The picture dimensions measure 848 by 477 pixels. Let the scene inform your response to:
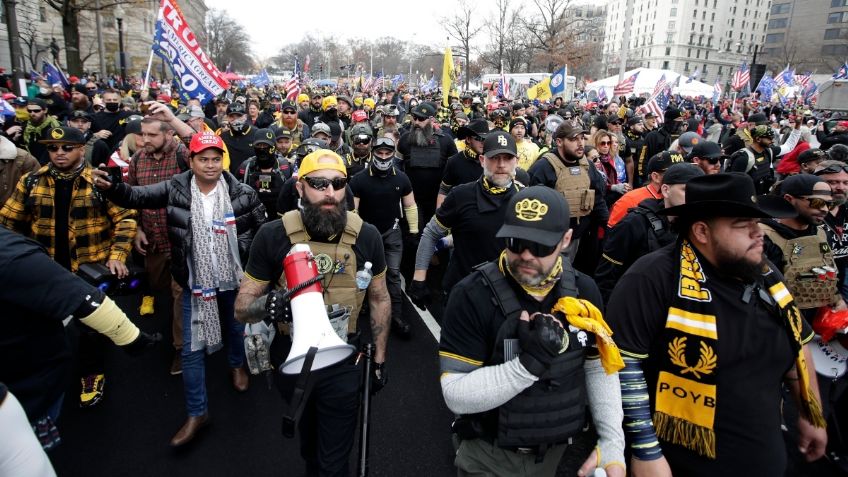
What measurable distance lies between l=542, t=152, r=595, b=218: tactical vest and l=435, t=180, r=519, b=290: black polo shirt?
4.70ft

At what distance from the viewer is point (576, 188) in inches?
206

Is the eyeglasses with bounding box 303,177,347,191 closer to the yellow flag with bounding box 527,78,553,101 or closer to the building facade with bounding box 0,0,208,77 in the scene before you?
the yellow flag with bounding box 527,78,553,101

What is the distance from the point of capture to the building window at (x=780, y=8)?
10119 centimetres

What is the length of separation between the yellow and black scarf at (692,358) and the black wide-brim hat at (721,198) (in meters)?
0.19

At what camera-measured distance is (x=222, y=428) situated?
12.5 feet

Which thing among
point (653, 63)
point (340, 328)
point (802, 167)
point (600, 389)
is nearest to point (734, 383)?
point (600, 389)

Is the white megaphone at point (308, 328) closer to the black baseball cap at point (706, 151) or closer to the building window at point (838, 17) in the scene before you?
the black baseball cap at point (706, 151)

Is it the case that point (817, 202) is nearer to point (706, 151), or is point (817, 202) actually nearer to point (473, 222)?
point (706, 151)

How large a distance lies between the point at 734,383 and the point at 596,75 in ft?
293

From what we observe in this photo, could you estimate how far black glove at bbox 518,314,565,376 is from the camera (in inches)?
70.7

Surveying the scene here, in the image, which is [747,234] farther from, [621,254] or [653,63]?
[653,63]

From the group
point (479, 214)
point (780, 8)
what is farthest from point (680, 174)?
point (780, 8)

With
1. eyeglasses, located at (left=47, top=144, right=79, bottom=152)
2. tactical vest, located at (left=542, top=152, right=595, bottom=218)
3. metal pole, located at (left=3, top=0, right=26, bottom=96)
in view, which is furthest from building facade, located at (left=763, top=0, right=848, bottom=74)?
eyeglasses, located at (left=47, top=144, right=79, bottom=152)

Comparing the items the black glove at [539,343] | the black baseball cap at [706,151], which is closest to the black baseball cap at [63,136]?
the black glove at [539,343]
